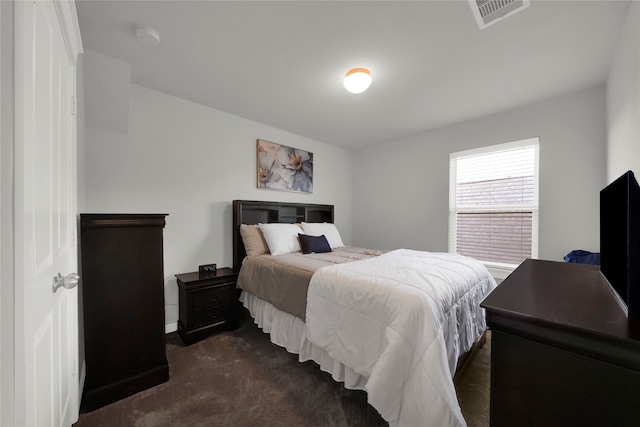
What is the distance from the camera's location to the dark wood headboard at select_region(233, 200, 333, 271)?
300cm

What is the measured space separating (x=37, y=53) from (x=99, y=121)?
5.87 ft

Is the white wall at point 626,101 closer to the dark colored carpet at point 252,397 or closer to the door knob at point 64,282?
Answer: the dark colored carpet at point 252,397

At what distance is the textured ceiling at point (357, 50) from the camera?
1.55 m

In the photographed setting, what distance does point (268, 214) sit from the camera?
343 centimetres

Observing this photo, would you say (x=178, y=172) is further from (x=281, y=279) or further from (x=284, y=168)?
(x=281, y=279)

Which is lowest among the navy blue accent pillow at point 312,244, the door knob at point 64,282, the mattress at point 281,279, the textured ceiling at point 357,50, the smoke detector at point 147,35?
the mattress at point 281,279

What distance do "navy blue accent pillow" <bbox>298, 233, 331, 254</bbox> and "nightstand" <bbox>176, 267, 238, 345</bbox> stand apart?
33.5 inches

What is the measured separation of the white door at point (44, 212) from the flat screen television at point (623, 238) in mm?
1513

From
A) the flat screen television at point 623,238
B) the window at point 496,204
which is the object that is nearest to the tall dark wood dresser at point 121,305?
the flat screen television at point 623,238

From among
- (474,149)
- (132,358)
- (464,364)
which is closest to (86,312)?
(132,358)

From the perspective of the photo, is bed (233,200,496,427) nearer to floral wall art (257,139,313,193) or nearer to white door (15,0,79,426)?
floral wall art (257,139,313,193)

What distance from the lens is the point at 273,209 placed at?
344 cm

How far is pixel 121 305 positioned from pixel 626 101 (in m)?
3.85

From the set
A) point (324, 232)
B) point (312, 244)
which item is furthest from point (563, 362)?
point (324, 232)
